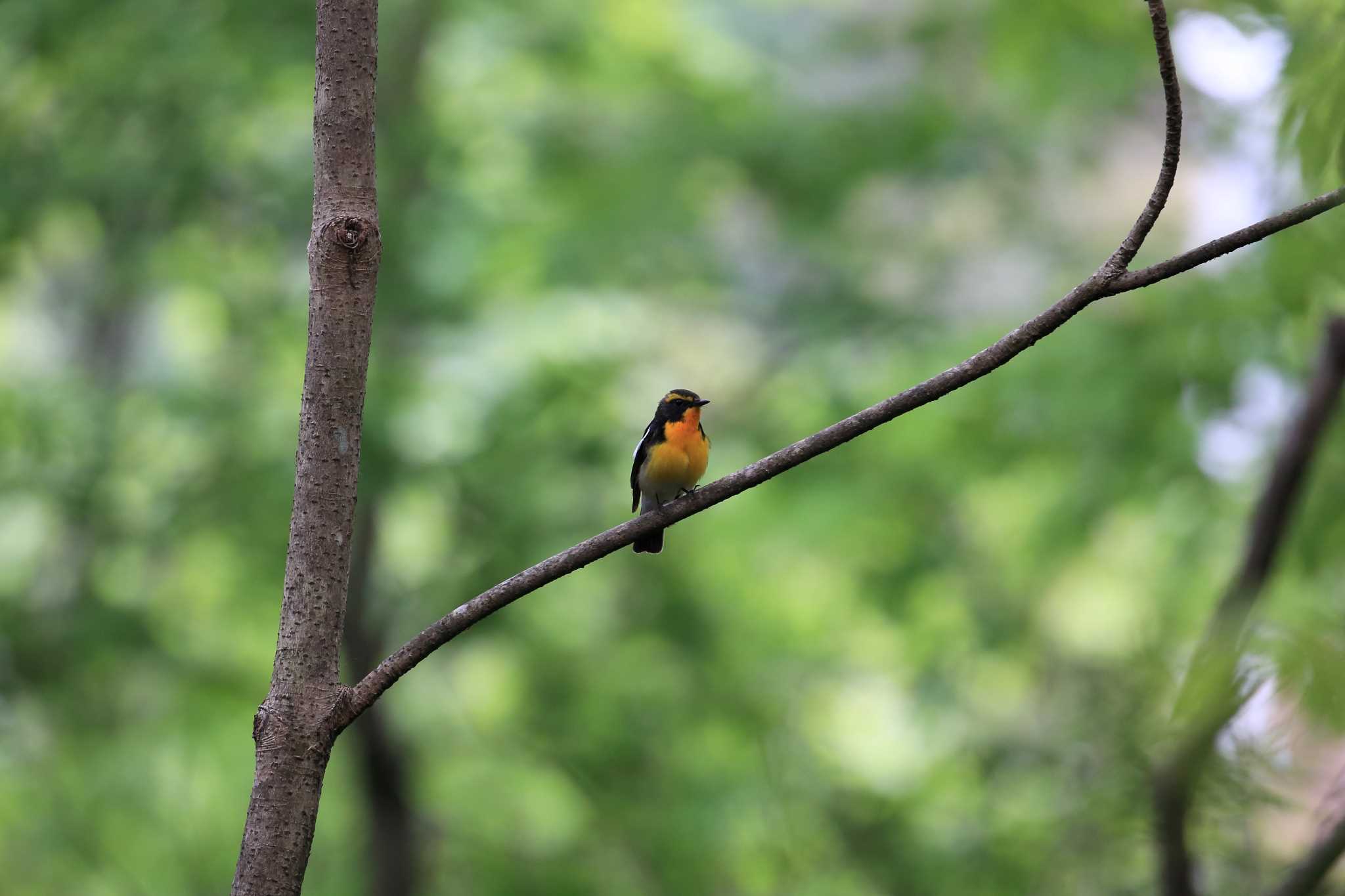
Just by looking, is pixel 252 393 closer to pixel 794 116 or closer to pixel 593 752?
pixel 593 752

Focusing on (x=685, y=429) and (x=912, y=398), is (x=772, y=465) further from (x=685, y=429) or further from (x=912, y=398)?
(x=685, y=429)

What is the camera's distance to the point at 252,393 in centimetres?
888

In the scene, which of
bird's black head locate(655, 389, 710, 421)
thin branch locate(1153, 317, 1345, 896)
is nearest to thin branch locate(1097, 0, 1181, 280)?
thin branch locate(1153, 317, 1345, 896)

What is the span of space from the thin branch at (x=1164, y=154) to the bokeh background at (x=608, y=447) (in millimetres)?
4483

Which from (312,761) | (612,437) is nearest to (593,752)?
(612,437)

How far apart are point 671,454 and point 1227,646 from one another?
2.43m

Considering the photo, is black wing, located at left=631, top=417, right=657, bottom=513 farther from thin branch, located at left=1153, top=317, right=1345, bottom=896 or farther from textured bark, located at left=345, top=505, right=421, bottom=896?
textured bark, located at left=345, top=505, right=421, bottom=896

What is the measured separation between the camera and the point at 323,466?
2070 millimetres

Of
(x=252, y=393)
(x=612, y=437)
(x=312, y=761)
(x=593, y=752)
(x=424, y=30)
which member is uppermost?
(x=424, y=30)

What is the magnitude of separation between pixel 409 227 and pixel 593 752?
4.03 meters

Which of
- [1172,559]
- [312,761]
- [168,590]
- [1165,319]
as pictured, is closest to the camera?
[312,761]

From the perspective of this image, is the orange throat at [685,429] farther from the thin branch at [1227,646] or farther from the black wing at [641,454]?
the thin branch at [1227,646]

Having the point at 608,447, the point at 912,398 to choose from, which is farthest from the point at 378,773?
the point at 912,398

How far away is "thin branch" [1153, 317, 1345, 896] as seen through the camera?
2.28 meters
